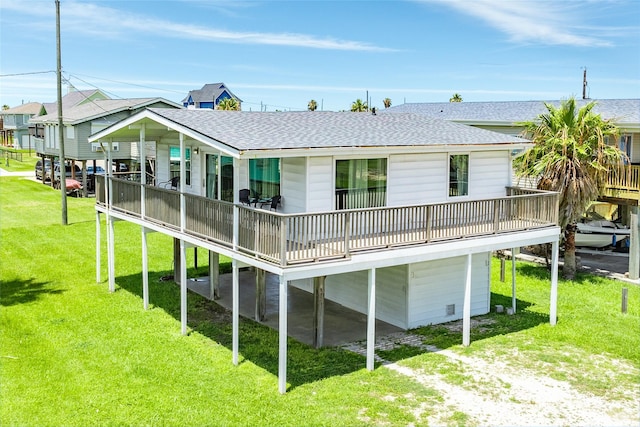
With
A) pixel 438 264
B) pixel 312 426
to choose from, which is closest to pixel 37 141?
pixel 438 264

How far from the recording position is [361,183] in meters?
15.7

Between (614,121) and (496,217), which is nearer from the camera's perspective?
(496,217)

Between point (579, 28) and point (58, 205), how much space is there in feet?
96.3

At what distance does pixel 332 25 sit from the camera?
3678cm

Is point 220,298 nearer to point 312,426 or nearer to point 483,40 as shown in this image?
point 312,426

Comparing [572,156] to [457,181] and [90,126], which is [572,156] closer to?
[457,181]

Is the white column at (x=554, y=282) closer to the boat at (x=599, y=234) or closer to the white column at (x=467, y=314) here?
the white column at (x=467, y=314)

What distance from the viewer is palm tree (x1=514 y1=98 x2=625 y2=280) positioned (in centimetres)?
2072

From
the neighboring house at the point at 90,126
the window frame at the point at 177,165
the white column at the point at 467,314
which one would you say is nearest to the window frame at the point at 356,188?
the white column at the point at 467,314

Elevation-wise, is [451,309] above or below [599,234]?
below

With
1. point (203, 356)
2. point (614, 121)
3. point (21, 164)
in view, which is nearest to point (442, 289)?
point (203, 356)

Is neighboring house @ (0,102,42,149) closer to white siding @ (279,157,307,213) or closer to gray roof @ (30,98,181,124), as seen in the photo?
gray roof @ (30,98,181,124)

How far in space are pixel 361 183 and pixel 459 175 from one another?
11.2ft

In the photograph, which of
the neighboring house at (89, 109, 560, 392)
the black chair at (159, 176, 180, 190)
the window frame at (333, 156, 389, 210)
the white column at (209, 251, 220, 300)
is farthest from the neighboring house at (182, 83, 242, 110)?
the window frame at (333, 156, 389, 210)
